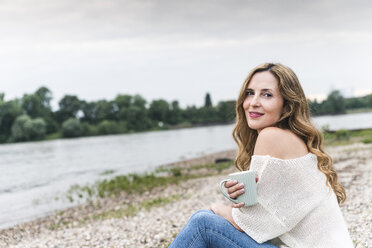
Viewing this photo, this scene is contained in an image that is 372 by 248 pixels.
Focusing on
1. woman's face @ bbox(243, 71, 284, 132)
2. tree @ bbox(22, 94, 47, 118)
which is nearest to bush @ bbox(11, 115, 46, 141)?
tree @ bbox(22, 94, 47, 118)

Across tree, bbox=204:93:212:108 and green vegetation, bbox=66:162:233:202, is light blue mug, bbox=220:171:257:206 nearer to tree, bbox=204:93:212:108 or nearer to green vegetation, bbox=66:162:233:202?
green vegetation, bbox=66:162:233:202

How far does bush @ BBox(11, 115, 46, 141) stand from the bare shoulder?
283 feet

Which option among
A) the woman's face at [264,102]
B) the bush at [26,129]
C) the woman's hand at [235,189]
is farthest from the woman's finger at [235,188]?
the bush at [26,129]

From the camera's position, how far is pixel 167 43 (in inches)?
2539

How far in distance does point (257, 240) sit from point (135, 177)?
50.2 ft

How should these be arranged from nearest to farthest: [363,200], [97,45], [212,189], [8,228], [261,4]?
[363,200], [8,228], [212,189], [261,4], [97,45]

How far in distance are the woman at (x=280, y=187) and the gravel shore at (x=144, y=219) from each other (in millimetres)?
2757

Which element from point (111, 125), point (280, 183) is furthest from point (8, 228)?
point (111, 125)

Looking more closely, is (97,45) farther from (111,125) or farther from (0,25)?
(111,125)

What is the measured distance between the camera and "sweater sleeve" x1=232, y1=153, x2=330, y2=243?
2646 millimetres

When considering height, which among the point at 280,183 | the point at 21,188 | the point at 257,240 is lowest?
the point at 21,188

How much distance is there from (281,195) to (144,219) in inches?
269

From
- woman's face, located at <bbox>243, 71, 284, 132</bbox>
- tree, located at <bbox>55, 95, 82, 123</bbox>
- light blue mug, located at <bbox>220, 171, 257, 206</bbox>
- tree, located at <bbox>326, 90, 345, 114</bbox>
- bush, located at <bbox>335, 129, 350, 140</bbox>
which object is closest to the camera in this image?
light blue mug, located at <bbox>220, 171, 257, 206</bbox>

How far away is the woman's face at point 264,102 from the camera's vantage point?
295 cm
